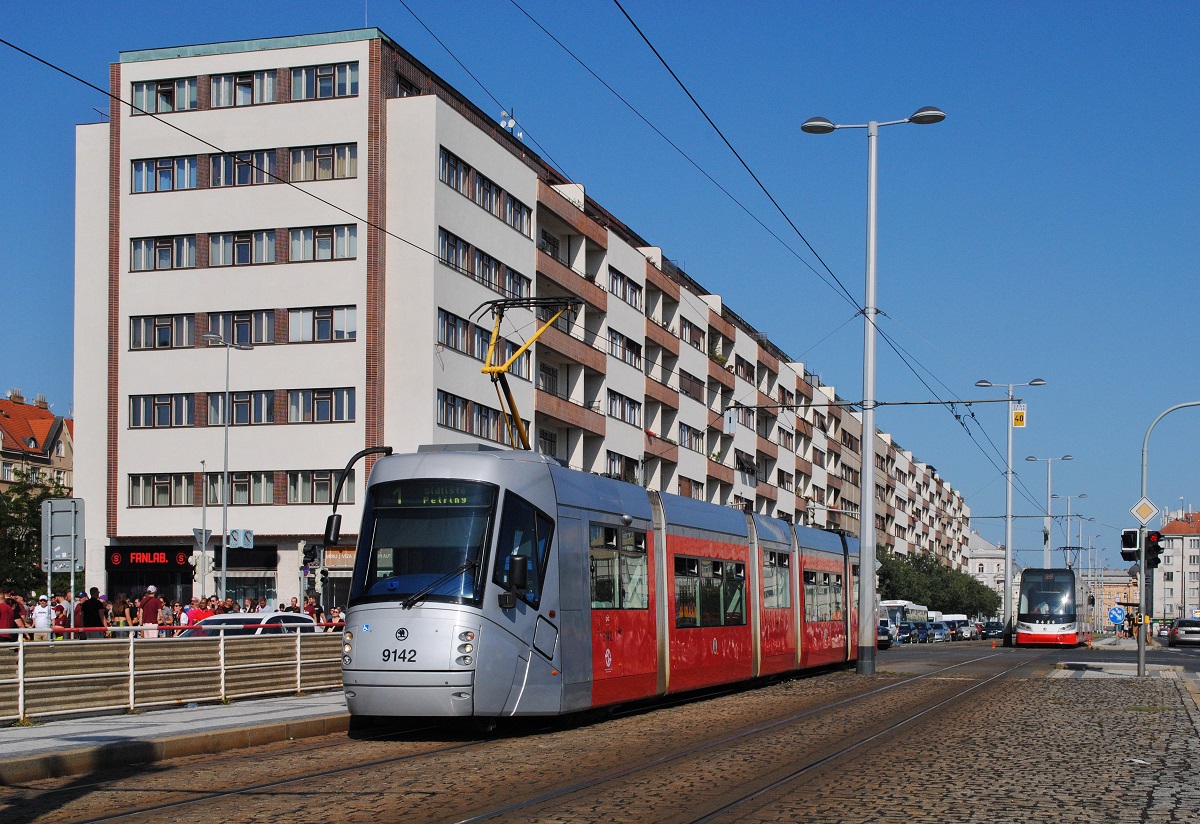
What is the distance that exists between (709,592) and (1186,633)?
6176 centimetres

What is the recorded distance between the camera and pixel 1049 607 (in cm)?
5650

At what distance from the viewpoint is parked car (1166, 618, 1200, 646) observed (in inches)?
2979

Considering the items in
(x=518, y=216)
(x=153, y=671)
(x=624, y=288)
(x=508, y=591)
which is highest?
(x=518, y=216)

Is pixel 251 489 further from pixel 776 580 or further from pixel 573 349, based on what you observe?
pixel 776 580

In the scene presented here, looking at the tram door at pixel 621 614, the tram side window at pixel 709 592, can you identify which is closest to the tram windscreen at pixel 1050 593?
the tram side window at pixel 709 592

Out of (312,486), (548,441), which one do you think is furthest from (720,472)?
(312,486)

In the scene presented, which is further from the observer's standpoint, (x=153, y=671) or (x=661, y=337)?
(x=661, y=337)

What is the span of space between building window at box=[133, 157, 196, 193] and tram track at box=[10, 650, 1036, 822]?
121 ft

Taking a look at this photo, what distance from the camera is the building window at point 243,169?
49.0m

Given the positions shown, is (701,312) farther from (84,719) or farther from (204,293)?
(84,719)

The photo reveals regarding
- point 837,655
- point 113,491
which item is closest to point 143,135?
point 113,491

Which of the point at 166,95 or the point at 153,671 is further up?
the point at 166,95

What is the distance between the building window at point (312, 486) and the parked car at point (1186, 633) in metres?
47.6

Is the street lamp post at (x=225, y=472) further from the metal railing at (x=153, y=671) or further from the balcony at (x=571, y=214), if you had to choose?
the metal railing at (x=153, y=671)
